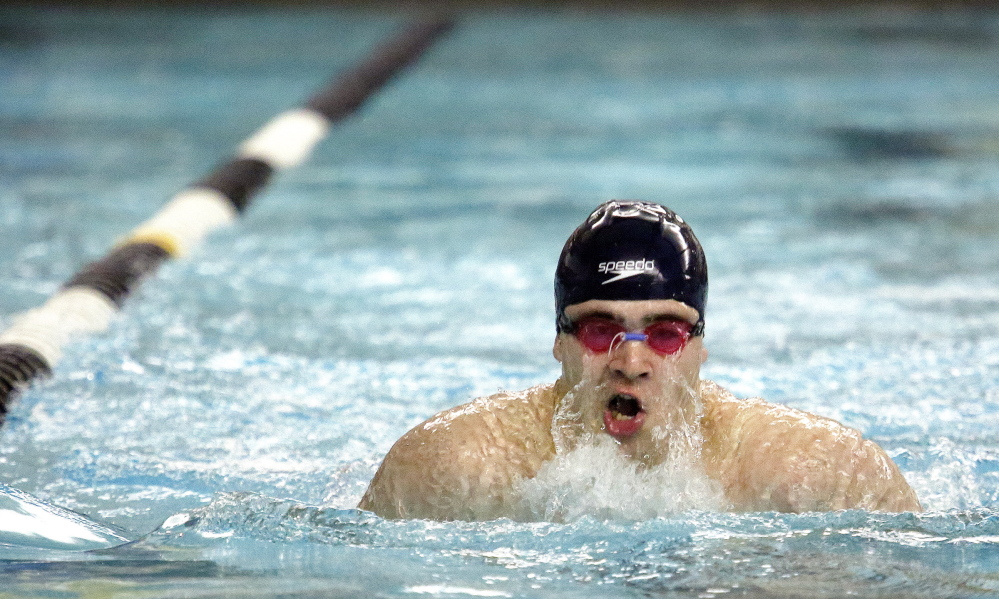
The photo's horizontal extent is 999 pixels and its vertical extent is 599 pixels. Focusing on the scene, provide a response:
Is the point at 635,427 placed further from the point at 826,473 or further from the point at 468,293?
the point at 468,293

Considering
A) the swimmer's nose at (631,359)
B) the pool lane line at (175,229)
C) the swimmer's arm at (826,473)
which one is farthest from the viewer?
the pool lane line at (175,229)

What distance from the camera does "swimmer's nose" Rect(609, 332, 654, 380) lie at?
102 inches

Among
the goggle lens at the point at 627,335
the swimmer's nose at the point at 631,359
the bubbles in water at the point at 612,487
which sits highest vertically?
the goggle lens at the point at 627,335

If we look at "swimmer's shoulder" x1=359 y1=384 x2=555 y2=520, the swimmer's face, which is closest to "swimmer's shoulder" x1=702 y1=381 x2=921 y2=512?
the swimmer's face

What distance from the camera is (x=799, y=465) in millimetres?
2715

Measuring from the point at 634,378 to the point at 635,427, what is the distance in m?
0.11

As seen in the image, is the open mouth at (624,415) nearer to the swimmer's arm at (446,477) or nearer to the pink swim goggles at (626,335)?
the pink swim goggles at (626,335)

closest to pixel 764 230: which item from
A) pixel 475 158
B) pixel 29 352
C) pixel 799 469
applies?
pixel 475 158

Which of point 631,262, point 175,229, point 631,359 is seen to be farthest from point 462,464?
point 175,229

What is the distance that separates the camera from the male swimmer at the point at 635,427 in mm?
2666

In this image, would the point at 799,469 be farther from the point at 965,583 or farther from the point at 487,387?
the point at 487,387

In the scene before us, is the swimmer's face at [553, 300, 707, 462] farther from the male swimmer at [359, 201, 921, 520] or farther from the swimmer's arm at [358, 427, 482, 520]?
the swimmer's arm at [358, 427, 482, 520]

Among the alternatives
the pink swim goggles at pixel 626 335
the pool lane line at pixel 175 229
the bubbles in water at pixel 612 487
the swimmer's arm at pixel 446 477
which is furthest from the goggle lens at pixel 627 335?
the pool lane line at pixel 175 229

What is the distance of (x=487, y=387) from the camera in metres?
4.30
